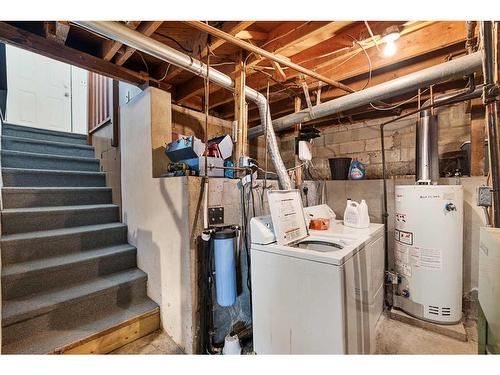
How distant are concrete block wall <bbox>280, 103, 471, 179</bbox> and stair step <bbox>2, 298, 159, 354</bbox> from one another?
2.80 m

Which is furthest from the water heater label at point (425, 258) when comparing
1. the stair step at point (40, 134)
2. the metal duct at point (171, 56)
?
the stair step at point (40, 134)

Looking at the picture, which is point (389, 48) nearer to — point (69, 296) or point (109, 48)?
point (109, 48)

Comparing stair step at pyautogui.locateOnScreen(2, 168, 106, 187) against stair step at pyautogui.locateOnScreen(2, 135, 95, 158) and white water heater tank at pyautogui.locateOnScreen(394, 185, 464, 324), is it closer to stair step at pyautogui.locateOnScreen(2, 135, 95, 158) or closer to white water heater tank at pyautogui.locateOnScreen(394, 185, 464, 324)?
stair step at pyautogui.locateOnScreen(2, 135, 95, 158)

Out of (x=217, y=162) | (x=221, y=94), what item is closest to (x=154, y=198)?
(x=217, y=162)

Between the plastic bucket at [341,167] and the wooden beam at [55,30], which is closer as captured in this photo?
the wooden beam at [55,30]

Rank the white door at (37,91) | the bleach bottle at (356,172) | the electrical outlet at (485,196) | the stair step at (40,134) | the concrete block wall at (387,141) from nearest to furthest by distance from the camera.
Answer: the electrical outlet at (485,196) < the concrete block wall at (387,141) < the bleach bottle at (356,172) < the stair step at (40,134) < the white door at (37,91)

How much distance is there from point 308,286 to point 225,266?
23.3 inches

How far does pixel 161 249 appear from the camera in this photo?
1748 mm

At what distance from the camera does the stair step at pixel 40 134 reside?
2.87 metres

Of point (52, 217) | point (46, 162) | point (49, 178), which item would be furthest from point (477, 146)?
point (46, 162)

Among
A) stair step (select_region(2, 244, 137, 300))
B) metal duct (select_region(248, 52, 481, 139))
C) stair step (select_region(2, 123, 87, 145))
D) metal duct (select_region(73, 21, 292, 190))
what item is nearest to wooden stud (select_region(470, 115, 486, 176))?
metal duct (select_region(248, 52, 481, 139))

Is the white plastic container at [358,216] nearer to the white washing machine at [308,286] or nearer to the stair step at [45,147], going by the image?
the white washing machine at [308,286]

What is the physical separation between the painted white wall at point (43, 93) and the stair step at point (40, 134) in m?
0.65
